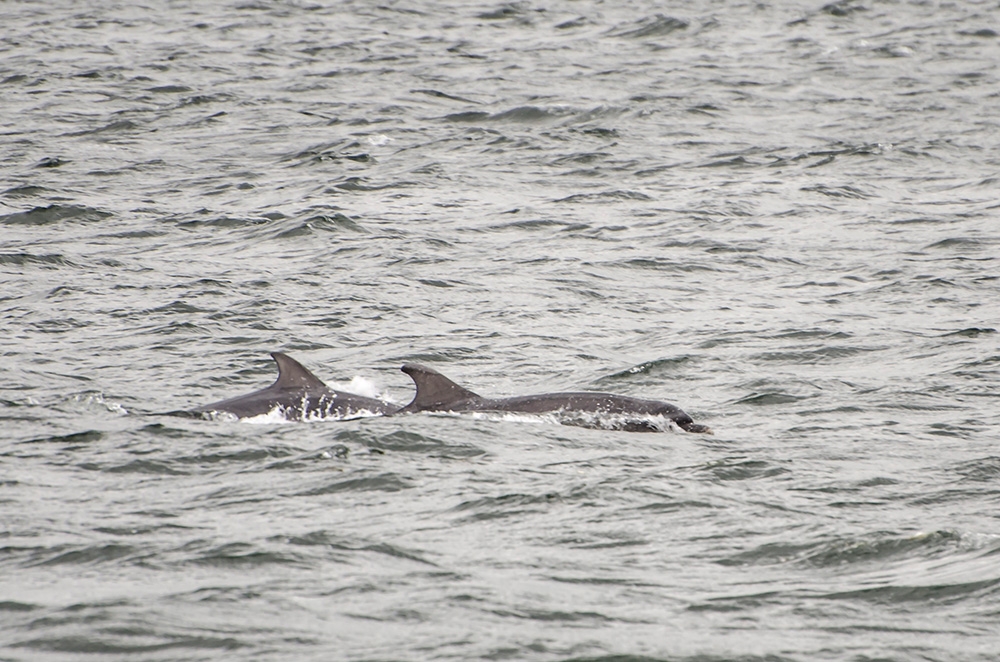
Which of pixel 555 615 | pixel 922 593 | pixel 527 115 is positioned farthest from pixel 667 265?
pixel 555 615

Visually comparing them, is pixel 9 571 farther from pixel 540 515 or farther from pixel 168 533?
pixel 540 515

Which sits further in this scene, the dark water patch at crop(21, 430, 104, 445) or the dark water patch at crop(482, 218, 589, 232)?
the dark water patch at crop(482, 218, 589, 232)

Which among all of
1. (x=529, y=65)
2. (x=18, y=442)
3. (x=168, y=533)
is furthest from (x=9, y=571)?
(x=529, y=65)

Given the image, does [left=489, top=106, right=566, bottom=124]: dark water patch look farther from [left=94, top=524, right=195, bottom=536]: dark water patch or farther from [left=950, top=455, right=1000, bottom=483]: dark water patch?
[left=94, top=524, right=195, bottom=536]: dark water patch

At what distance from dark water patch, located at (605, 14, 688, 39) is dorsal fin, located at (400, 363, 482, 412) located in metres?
24.4

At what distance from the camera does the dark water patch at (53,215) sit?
67.7 feet

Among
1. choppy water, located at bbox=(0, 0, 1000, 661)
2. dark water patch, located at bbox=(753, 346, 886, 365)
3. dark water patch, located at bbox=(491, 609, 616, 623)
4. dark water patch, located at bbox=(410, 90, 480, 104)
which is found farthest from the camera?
dark water patch, located at bbox=(410, 90, 480, 104)

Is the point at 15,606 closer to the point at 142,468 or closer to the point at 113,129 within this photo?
the point at 142,468

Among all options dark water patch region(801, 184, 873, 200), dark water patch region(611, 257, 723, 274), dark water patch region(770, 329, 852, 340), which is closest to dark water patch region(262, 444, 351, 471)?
dark water patch region(770, 329, 852, 340)

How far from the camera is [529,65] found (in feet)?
105

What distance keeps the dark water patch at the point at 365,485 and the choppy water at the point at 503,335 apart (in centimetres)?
3

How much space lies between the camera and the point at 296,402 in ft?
40.8

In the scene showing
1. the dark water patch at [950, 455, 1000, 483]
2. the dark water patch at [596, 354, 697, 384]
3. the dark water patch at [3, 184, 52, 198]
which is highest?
the dark water patch at [950, 455, 1000, 483]

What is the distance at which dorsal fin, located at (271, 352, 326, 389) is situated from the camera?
12508mm
